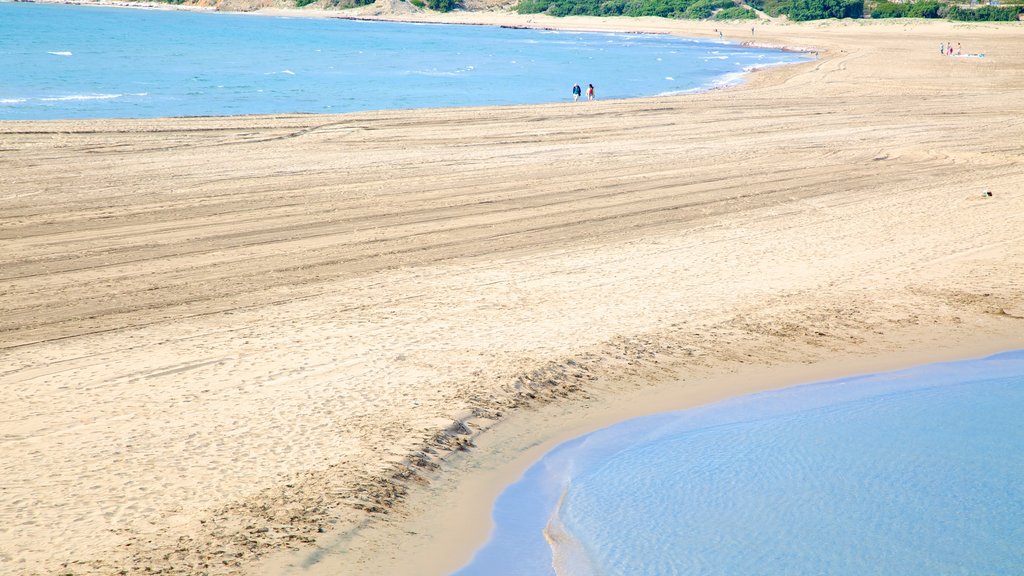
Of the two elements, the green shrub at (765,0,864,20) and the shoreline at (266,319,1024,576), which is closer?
the shoreline at (266,319,1024,576)

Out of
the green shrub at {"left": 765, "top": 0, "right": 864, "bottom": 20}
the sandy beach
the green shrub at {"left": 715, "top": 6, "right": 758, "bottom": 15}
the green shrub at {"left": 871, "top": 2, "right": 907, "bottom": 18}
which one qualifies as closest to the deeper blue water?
the sandy beach

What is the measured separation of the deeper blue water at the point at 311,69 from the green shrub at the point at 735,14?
2254cm

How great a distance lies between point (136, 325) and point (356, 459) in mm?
3811

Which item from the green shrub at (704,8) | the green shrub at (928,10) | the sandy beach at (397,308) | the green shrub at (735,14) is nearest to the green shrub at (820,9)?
the green shrub at (735,14)

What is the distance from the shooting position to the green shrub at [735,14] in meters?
116

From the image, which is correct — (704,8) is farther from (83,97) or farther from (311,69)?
(83,97)

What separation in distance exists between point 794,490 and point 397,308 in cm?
476

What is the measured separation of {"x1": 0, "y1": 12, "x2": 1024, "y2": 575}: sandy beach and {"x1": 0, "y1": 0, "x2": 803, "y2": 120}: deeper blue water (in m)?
14.1

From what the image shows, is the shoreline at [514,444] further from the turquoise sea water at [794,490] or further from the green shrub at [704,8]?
the green shrub at [704,8]

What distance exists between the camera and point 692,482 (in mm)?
7926

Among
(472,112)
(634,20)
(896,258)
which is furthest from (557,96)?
(634,20)

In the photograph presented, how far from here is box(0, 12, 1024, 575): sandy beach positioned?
6.55 m

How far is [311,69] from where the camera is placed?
54594mm

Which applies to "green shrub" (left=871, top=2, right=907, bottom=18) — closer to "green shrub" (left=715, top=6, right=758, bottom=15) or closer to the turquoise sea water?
"green shrub" (left=715, top=6, right=758, bottom=15)
